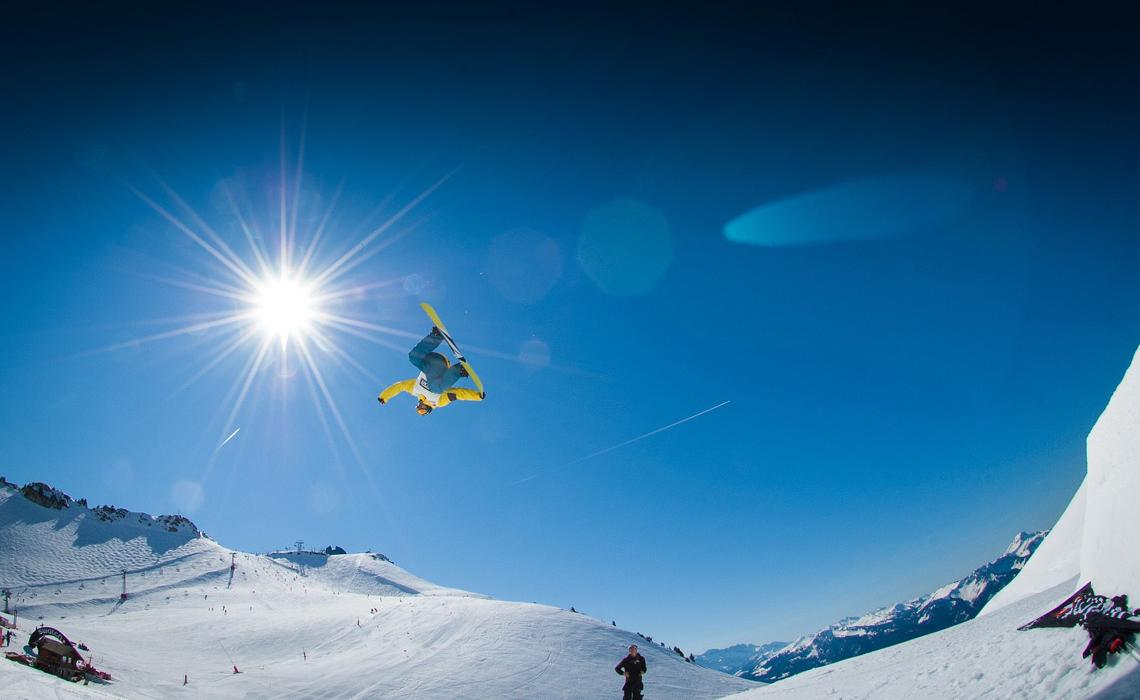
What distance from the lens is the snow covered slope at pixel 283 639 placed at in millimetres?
27406

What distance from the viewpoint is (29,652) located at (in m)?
21.7

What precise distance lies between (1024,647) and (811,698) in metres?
4.97

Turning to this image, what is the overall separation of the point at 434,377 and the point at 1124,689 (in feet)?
52.3

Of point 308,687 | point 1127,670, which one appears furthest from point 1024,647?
point 308,687

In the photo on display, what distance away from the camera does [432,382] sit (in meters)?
15.7

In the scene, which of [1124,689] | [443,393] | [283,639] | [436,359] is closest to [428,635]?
[283,639]

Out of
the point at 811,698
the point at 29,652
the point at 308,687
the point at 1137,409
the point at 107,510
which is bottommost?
the point at 811,698

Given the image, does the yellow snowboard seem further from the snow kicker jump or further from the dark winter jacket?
the dark winter jacket

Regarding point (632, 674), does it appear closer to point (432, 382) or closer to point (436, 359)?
point (432, 382)

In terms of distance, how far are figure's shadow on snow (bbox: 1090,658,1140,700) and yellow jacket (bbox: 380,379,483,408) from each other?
1520cm

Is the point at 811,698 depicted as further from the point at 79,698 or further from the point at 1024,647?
the point at 79,698

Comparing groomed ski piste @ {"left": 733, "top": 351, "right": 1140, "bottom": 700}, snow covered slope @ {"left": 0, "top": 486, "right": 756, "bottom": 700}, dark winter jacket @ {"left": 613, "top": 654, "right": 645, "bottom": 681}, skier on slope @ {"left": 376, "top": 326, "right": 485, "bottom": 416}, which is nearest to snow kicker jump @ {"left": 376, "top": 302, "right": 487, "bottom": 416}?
skier on slope @ {"left": 376, "top": 326, "right": 485, "bottom": 416}

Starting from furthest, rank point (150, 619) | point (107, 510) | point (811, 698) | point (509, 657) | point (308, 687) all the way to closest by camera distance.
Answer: point (107, 510), point (150, 619), point (509, 657), point (308, 687), point (811, 698)

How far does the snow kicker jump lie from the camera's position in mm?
15453
